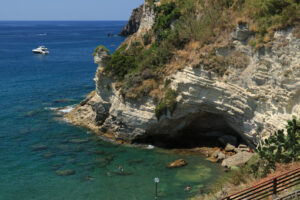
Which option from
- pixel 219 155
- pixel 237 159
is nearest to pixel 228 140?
pixel 219 155

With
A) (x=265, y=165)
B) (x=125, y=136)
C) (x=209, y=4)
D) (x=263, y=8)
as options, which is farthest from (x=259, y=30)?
(x=125, y=136)

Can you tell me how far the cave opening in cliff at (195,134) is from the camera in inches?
1209

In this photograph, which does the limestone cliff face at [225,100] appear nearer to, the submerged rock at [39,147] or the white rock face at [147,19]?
the white rock face at [147,19]

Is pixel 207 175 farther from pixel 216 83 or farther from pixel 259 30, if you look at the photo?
pixel 259 30

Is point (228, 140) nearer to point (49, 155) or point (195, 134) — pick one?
point (195, 134)

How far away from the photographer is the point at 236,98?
26156 mm

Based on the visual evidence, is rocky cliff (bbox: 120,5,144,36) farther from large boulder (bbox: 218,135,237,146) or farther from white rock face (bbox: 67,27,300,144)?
large boulder (bbox: 218,135,237,146)

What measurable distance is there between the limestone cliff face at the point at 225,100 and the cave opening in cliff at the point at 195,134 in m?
0.10

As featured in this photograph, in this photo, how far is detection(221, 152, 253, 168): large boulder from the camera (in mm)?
25844

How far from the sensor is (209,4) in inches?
1221

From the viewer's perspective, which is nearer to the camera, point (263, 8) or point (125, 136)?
point (263, 8)

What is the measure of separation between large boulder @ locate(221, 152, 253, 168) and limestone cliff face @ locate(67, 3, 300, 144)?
1.42m

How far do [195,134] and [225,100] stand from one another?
7262mm

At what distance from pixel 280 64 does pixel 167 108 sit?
1083cm
